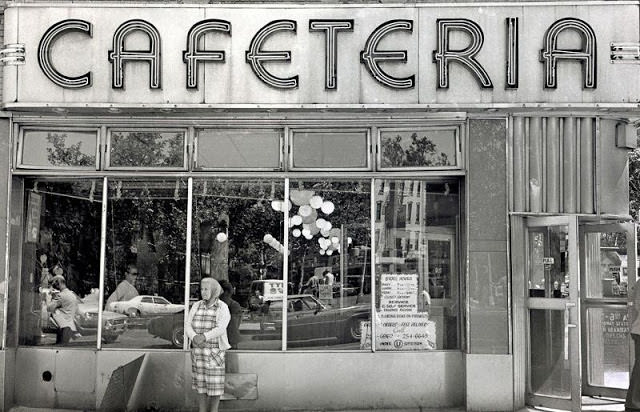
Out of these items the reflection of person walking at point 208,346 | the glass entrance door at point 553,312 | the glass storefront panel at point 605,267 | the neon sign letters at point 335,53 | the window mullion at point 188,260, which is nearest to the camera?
the reflection of person walking at point 208,346

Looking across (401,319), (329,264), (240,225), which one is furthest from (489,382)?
(240,225)

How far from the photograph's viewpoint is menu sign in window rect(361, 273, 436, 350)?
9.29 m

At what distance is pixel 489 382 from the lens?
884 cm

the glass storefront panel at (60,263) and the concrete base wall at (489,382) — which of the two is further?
the glass storefront panel at (60,263)

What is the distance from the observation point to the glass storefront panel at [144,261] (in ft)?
30.4

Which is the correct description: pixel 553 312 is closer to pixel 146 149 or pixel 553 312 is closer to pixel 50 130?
pixel 146 149

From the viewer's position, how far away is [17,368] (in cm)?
927

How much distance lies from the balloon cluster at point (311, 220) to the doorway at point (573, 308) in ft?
7.53

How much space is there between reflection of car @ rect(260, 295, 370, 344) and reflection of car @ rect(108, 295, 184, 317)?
1.23m

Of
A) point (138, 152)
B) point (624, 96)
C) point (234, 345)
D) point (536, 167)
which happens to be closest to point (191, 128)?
point (138, 152)

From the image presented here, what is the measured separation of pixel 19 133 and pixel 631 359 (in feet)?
27.3

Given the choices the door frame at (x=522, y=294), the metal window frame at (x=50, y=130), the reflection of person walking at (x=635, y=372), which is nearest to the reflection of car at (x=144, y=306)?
the metal window frame at (x=50, y=130)

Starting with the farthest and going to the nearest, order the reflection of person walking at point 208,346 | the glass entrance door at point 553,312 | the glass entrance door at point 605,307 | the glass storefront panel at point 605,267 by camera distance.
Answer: the glass storefront panel at point 605,267, the glass entrance door at point 605,307, the glass entrance door at point 553,312, the reflection of person walking at point 208,346

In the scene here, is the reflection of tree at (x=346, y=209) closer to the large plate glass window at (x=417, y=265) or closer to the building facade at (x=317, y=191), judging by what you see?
the building facade at (x=317, y=191)
